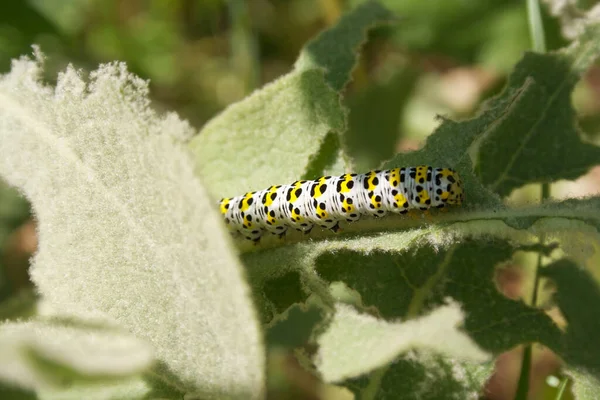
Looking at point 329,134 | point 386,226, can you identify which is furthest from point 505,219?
point 329,134

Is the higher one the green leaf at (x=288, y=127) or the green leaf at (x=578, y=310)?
the green leaf at (x=288, y=127)

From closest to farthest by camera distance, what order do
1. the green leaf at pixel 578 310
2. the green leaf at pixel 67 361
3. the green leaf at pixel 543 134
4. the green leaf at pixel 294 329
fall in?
the green leaf at pixel 67 361
the green leaf at pixel 578 310
the green leaf at pixel 543 134
the green leaf at pixel 294 329

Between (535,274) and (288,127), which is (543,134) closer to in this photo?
(535,274)

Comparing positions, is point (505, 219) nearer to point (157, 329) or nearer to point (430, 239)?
point (430, 239)

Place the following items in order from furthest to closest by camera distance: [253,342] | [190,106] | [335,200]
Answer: [190,106] → [335,200] → [253,342]

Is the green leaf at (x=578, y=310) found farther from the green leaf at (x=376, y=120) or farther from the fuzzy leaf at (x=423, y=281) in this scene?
the green leaf at (x=376, y=120)

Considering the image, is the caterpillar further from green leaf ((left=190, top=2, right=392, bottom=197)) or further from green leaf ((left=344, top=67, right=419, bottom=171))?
green leaf ((left=344, top=67, right=419, bottom=171))

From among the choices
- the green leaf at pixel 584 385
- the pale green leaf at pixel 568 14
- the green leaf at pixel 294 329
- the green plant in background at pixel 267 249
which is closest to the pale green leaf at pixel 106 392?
the green plant in background at pixel 267 249

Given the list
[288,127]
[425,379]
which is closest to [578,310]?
[425,379]
